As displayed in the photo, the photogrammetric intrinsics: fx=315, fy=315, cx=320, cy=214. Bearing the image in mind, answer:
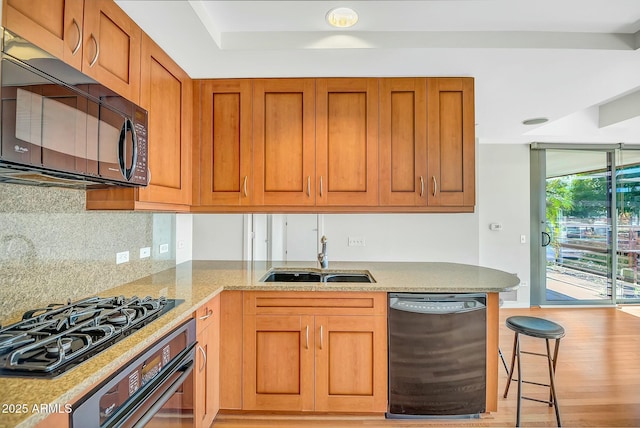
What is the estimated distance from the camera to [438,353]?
191cm

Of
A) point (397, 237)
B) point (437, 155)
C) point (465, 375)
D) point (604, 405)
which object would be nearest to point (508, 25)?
point (437, 155)

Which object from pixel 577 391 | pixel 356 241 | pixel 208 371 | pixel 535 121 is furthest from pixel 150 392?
pixel 535 121

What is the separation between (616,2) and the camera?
63.6 inches

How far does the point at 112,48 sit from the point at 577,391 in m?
3.73

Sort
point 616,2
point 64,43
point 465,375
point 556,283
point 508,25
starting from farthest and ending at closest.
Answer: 1. point 556,283
2. point 465,375
3. point 508,25
4. point 616,2
5. point 64,43

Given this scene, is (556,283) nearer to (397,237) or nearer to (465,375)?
(397,237)

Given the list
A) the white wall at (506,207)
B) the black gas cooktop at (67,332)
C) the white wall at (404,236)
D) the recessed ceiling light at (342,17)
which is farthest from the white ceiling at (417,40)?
the white wall at (506,207)

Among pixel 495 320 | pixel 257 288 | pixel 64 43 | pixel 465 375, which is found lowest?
pixel 465 375

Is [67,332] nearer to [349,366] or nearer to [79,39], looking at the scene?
[79,39]

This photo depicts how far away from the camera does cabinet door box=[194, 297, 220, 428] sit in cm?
164

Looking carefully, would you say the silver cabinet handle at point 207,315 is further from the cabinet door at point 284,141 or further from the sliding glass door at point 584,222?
the sliding glass door at point 584,222

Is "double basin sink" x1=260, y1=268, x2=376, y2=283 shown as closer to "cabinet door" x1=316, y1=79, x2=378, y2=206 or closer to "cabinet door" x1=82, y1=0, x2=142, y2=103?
"cabinet door" x1=316, y1=79, x2=378, y2=206

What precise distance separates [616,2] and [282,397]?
9.37 feet

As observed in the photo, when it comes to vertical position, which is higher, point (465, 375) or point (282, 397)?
point (465, 375)
